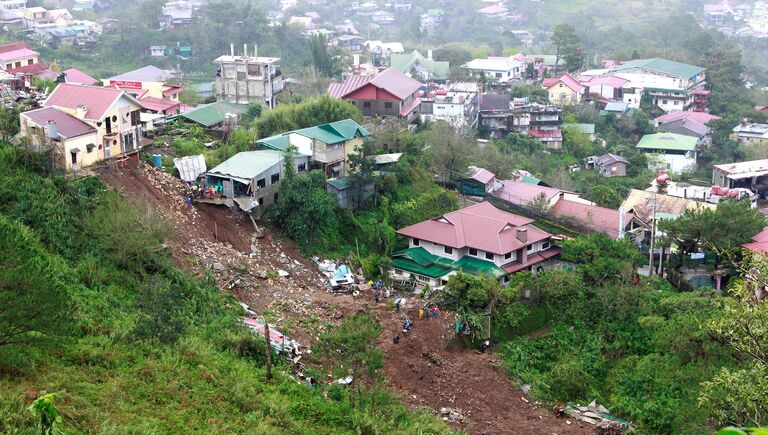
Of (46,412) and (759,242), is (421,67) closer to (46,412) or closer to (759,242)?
(759,242)

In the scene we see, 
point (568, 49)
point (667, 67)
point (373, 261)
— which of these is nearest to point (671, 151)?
point (667, 67)

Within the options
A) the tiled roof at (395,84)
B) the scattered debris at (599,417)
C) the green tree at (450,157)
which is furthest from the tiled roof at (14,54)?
the scattered debris at (599,417)

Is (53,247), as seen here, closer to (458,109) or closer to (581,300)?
(581,300)

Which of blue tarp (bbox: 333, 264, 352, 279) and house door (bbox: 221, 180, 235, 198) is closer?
blue tarp (bbox: 333, 264, 352, 279)

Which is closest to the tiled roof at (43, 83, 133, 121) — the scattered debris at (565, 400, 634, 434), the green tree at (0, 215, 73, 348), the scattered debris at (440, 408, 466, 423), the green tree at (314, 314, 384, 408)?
the green tree at (0, 215, 73, 348)

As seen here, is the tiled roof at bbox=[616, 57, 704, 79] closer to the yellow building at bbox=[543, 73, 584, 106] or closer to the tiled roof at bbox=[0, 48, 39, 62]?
the yellow building at bbox=[543, 73, 584, 106]
